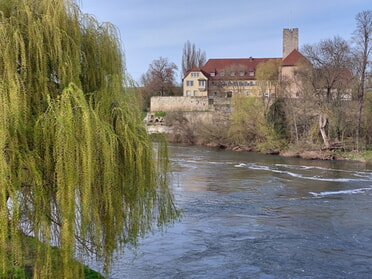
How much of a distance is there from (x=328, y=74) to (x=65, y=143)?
94.1ft

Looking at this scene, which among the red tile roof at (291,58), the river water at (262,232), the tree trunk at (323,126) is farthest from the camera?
the red tile roof at (291,58)

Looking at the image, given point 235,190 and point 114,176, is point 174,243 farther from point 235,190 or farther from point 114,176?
point 235,190

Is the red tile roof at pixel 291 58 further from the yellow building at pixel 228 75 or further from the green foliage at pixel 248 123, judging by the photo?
the green foliage at pixel 248 123

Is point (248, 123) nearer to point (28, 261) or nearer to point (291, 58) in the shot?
point (291, 58)

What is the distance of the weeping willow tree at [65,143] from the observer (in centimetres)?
452

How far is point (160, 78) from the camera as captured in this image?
6175 cm

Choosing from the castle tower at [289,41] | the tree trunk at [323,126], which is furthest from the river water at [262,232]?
the castle tower at [289,41]

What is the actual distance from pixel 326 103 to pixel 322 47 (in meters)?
4.10

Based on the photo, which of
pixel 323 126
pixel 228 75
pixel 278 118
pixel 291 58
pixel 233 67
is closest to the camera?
pixel 323 126

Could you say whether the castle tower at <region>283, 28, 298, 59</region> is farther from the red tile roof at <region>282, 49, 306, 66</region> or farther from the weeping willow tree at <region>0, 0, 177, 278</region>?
the weeping willow tree at <region>0, 0, 177, 278</region>

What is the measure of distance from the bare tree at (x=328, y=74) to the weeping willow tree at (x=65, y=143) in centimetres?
2624

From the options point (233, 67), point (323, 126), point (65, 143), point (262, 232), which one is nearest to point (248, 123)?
point (323, 126)

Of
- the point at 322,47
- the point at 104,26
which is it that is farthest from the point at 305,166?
the point at 104,26

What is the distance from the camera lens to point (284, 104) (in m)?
32.8
